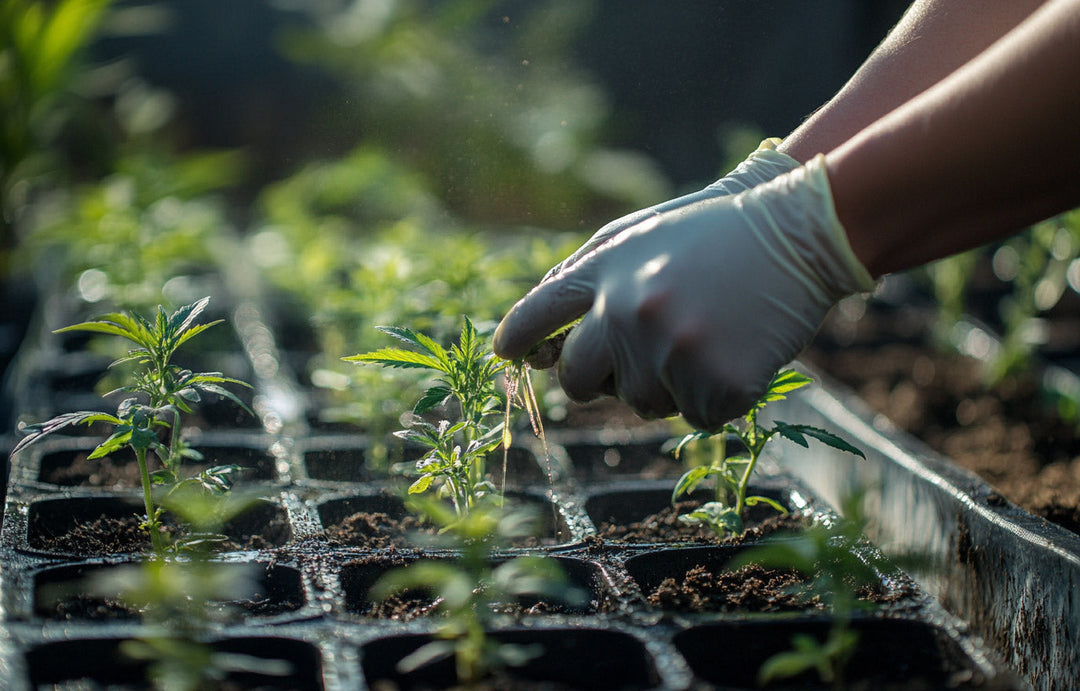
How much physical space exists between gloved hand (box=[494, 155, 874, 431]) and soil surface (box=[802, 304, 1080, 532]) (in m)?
0.70

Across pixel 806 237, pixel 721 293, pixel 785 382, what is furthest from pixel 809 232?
pixel 785 382

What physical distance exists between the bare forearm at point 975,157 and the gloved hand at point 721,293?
0.04m

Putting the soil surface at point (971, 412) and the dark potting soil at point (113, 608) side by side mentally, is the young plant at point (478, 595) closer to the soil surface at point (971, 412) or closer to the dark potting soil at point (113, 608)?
the dark potting soil at point (113, 608)

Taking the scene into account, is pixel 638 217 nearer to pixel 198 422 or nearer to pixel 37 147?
pixel 198 422

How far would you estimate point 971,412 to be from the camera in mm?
2518

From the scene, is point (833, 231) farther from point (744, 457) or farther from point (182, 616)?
point (182, 616)

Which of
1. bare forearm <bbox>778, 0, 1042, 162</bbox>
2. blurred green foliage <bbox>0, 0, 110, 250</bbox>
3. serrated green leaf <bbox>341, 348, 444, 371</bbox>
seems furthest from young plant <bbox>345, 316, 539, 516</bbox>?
blurred green foliage <bbox>0, 0, 110, 250</bbox>

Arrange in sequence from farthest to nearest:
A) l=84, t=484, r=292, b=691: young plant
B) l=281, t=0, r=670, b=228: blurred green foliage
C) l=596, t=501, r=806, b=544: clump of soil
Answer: l=281, t=0, r=670, b=228: blurred green foliage
l=596, t=501, r=806, b=544: clump of soil
l=84, t=484, r=292, b=691: young plant

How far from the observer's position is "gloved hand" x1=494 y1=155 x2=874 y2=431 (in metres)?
1.16

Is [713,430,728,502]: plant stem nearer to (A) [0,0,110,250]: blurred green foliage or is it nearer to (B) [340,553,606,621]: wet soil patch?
(B) [340,553,606,621]: wet soil patch

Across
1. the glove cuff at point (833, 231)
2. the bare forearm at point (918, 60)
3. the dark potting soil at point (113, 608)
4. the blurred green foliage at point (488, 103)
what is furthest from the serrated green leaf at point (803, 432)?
the blurred green foliage at point (488, 103)

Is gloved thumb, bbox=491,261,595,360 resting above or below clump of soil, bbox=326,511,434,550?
above

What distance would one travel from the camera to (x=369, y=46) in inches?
182

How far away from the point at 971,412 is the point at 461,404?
5.55 feet
